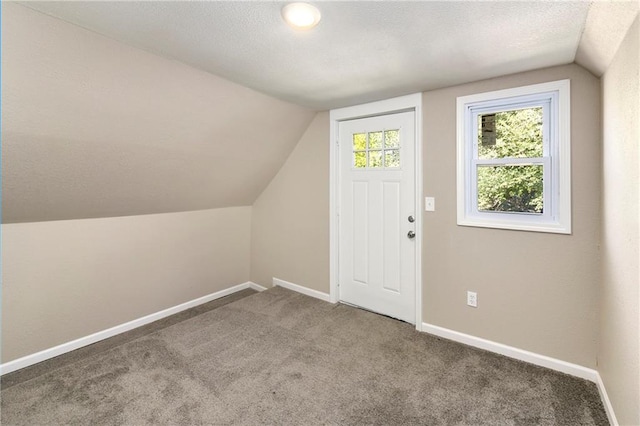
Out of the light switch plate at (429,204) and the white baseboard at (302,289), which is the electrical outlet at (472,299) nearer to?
the light switch plate at (429,204)

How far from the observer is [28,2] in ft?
4.61

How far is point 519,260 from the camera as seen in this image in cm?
231

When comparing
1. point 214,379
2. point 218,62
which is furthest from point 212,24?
point 214,379

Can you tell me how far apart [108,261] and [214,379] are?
170 centimetres

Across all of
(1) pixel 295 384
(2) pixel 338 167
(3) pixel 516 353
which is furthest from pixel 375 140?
(1) pixel 295 384

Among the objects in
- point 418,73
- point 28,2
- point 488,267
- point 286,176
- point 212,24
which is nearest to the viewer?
point 28,2

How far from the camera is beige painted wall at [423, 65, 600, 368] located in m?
2.05

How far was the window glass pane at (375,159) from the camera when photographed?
3084 millimetres

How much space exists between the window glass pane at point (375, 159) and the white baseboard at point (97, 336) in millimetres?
2525

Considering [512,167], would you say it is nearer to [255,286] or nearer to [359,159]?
[359,159]

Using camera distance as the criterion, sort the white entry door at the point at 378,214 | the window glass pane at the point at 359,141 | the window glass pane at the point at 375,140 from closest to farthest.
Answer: the white entry door at the point at 378,214, the window glass pane at the point at 375,140, the window glass pane at the point at 359,141

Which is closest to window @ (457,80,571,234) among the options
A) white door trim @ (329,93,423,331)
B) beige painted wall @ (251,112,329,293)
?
white door trim @ (329,93,423,331)

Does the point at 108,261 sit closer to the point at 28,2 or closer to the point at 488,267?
the point at 28,2

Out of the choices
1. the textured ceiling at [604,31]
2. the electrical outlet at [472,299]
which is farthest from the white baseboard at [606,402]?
the textured ceiling at [604,31]
